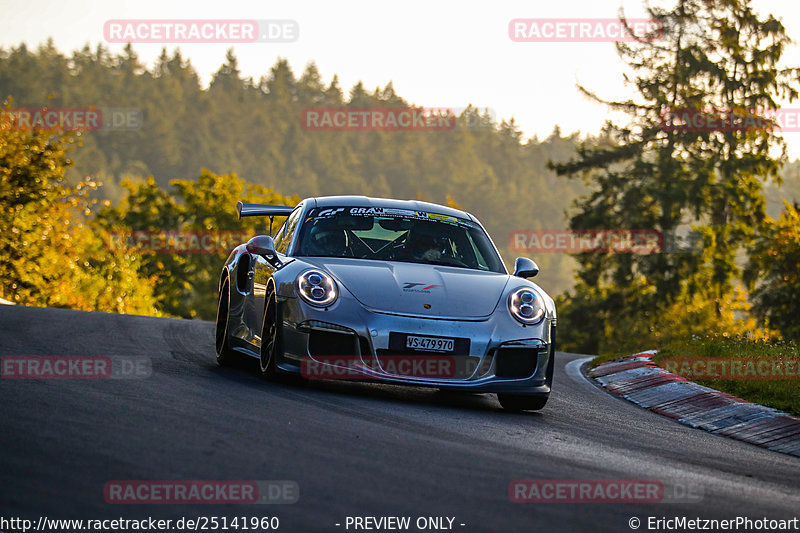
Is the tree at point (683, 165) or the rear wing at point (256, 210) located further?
the tree at point (683, 165)

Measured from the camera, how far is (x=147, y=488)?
Result: 3990mm

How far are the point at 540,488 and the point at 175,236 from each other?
8076 cm

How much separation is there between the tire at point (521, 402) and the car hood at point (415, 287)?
68 centimetres

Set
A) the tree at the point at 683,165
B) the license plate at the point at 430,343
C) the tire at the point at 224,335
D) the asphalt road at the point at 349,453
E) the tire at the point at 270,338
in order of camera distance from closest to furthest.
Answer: the asphalt road at the point at 349,453, the license plate at the point at 430,343, the tire at the point at 270,338, the tire at the point at 224,335, the tree at the point at 683,165

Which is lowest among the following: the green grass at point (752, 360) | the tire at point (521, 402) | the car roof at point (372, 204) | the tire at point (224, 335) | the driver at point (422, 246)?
the green grass at point (752, 360)

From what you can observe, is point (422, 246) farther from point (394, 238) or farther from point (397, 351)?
point (397, 351)

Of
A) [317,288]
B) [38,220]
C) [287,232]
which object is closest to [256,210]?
[287,232]

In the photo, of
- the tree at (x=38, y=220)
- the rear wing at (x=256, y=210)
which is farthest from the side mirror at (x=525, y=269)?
the tree at (x=38, y=220)

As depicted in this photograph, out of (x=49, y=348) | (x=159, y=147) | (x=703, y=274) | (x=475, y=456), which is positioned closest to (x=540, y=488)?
(x=475, y=456)

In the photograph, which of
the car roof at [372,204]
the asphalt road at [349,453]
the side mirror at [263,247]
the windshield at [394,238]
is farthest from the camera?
the car roof at [372,204]

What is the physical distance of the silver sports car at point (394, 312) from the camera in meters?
7.32

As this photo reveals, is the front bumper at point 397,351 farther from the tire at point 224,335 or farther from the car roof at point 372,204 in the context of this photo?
the tire at point 224,335

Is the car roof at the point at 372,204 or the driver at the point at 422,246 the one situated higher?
the car roof at the point at 372,204

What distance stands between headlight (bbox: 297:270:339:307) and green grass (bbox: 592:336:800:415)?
12.5ft
